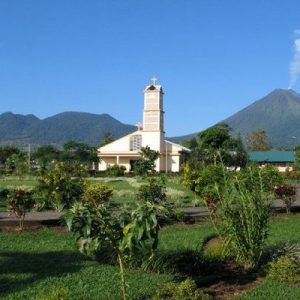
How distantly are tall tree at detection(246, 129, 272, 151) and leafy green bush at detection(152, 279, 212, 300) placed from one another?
90.3 metres

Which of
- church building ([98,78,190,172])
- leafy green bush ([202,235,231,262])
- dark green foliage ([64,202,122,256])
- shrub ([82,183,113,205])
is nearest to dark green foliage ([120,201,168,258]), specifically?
dark green foliage ([64,202,122,256])

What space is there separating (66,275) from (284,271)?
2.92m

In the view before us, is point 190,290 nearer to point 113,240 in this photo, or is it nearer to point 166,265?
point 113,240

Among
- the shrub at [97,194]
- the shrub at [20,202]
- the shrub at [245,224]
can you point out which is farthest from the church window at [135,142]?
the shrub at [245,224]

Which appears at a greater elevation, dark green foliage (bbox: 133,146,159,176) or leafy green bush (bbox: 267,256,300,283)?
dark green foliage (bbox: 133,146,159,176)

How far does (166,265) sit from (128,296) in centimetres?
159

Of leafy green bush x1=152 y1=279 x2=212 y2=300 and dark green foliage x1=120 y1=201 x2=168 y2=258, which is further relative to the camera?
leafy green bush x1=152 y1=279 x2=212 y2=300

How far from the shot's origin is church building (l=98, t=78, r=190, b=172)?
2532 inches

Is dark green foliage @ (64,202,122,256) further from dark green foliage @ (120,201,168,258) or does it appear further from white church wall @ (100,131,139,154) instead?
white church wall @ (100,131,139,154)

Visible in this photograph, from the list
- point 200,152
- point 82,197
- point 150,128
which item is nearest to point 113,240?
point 82,197

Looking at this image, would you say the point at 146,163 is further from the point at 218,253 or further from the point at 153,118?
the point at 218,253

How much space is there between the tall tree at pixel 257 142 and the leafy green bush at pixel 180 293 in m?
90.3

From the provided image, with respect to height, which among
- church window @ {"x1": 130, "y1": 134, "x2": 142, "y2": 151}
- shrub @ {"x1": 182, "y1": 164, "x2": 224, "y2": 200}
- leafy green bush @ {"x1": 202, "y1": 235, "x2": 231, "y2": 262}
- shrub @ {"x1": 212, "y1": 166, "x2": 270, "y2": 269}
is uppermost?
church window @ {"x1": 130, "y1": 134, "x2": 142, "y2": 151}

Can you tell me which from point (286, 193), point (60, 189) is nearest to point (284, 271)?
point (60, 189)
